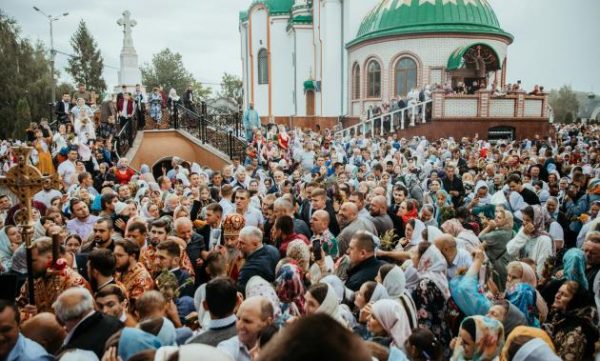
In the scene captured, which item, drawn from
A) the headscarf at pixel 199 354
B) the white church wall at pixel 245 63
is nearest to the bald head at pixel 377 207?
the headscarf at pixel 199 354

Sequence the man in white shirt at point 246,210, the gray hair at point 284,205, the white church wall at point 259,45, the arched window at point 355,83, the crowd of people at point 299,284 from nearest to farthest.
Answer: the crowd of people at point 299,284
the gray hair at point 284,205
the man in white shirt at point 246,210
the arched window at point 355,83
the white church wall at point 259,45

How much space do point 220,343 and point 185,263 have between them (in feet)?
6.09

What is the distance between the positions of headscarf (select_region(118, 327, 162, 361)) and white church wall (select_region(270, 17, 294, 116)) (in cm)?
3325

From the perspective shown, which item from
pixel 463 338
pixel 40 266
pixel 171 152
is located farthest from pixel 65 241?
pixel 171 152

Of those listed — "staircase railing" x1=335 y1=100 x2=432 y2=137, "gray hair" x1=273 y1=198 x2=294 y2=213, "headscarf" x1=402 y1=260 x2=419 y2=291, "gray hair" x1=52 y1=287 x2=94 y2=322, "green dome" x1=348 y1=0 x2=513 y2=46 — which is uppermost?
"green dome" x1=348 y1=0 x2=513 y2=46

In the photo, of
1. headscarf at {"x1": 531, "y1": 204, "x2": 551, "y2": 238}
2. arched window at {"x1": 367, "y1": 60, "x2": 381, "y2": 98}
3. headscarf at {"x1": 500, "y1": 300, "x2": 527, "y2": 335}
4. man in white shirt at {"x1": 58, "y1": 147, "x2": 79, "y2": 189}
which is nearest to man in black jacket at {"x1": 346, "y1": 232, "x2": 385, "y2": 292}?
headscarf at {"x1": 500, "y1": 300, "x2": 527, "y2": 335}

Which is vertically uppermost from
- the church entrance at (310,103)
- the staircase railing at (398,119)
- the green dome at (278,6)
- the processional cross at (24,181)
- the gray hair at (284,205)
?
the green dome at (278,6)

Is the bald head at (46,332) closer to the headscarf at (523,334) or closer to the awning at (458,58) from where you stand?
the headscarf at (523,334)

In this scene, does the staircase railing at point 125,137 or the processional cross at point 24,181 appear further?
the staircase railing at point 125,137

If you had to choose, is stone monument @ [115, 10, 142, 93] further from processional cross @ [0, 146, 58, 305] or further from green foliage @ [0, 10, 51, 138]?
green foliage @ [0, 10, 51, 138]

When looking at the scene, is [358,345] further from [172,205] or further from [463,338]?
[172,205]

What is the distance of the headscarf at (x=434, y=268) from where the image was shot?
4.30 m

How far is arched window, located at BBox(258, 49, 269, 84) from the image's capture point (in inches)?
1427

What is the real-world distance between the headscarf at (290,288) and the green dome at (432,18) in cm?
2668
